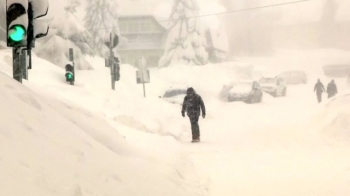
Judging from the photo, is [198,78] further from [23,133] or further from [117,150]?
[23,133]

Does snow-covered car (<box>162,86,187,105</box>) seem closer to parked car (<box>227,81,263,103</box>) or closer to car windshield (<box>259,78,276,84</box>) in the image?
parked car (<box>227,81,263,103</box>)

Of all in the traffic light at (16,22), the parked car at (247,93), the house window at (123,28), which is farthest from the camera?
the house window at (123,28)

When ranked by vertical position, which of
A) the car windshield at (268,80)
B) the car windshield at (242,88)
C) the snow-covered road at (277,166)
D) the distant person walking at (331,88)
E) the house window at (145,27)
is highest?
the house window at (145,27)

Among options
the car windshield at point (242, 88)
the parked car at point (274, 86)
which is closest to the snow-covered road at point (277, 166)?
the car windshield at point (242, 88)

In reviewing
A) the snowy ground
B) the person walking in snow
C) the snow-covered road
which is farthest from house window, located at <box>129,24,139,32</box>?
the person walking in snow

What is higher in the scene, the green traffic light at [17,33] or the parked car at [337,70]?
the parked car at [337,70]

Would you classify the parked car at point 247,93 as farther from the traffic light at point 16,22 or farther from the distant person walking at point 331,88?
the traffic light at point 16,22

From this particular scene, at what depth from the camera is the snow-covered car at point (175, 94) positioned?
21.0 m

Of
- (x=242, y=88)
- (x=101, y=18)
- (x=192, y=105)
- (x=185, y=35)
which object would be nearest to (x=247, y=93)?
(x=242, y=88)

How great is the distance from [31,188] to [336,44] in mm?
23790

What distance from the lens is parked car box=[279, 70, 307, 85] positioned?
Result: 81.0 ft

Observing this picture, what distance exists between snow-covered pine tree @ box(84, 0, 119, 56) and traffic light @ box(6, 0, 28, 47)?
936 inches

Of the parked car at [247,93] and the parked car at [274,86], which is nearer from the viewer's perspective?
the parked car at [247,93]

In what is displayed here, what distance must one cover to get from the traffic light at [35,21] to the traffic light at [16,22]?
0.80 ft
